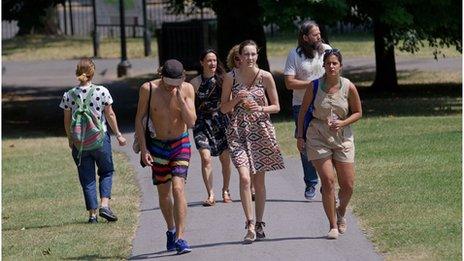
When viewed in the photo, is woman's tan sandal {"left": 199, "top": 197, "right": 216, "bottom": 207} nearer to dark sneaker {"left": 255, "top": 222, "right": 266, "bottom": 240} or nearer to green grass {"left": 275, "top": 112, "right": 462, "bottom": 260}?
green grass {"left": 275, "top": 112, "right": 462, "bottom": 260}

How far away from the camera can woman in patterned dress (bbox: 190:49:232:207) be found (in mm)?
11609

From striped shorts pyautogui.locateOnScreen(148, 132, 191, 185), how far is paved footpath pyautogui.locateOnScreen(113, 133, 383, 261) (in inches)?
24.7

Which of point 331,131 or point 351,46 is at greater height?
point 331,131

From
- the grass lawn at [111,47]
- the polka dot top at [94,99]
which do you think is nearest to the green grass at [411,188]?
the polka dot top at [94,99]

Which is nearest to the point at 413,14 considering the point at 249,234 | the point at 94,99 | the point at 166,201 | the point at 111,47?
the point at 94,99

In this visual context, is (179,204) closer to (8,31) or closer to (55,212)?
(55,212)

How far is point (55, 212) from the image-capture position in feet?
39.6

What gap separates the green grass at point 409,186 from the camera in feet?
30.1

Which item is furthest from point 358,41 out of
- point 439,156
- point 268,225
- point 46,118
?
point 268,225

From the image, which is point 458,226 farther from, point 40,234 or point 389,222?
point 40,234

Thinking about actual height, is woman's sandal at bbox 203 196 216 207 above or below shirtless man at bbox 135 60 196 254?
below

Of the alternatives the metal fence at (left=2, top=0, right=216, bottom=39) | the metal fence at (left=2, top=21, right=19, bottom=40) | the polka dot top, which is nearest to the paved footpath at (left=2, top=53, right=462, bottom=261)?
the polka dot top

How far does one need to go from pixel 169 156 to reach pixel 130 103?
16.5m

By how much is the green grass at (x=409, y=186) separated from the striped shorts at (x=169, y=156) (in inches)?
63.2
